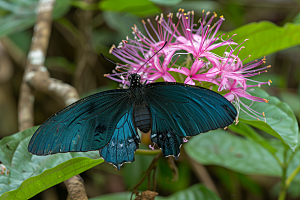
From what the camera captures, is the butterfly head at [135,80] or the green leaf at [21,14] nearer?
the butterfly head at [135,80]

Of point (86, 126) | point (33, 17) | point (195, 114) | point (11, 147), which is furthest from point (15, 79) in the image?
point (195, 114)

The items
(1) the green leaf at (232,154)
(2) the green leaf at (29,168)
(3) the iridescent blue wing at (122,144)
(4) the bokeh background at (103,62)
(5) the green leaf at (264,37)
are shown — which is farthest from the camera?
(4) the bokeh background at (103,62)

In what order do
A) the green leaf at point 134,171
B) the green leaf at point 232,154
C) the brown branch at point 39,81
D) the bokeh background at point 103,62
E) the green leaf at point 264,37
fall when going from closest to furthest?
1. the green leaf at point 264,37
2. the brown branch at point 39,81
3. the green leaf at point 232,154
4. the green leaf at point 134,171
5. the bokeh background at point 103,62

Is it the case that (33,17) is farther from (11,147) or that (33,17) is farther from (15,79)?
(11,147)

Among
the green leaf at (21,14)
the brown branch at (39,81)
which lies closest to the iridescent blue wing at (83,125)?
the brown branch at (39,81)

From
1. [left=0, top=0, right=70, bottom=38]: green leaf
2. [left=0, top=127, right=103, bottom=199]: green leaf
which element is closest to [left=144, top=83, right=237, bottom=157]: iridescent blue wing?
[left=0, top=127, right=103, bottom=199]: green leaf

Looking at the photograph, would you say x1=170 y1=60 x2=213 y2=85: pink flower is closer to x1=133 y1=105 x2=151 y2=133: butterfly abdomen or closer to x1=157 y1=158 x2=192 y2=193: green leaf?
x1=133 y1=105 x2=151 y2=133: butterfly abdomen

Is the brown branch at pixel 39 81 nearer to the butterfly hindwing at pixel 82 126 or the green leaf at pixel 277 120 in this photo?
the butterfly hindwing at pixel 82 126
